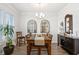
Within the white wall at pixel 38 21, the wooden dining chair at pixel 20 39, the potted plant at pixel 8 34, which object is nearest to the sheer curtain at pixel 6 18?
the potted plant at pixel 8 34

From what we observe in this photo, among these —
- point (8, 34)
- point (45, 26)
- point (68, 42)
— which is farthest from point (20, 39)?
point (68, 42)

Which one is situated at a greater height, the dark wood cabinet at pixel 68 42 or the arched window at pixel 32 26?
the arched window at pixel 32 26

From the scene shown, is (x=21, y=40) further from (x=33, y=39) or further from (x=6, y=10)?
(x=6, y=10)

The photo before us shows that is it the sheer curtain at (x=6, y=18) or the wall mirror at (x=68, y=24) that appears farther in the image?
the wall mirror at (x=68, y=24)

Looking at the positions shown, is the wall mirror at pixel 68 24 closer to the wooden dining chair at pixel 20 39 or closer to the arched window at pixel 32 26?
the arched window at pixel 32 26

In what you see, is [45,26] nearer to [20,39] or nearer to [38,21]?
[38,21]

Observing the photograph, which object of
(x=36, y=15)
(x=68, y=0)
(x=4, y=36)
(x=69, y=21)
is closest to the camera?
(x=68, y=0)

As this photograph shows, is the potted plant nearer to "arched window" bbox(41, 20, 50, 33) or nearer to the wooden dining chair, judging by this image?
the wooden dining chair

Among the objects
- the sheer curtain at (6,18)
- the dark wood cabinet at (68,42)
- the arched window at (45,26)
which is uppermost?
the sheer curtain at (6,18)

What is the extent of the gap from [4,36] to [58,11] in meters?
1.77

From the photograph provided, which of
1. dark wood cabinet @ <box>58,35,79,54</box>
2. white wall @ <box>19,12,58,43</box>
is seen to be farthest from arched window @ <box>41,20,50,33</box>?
dark wood cabinet @ <box>58,35,79,54</box>

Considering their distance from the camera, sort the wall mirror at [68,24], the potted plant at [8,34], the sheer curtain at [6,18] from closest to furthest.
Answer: the potted plant at [8,34] < the sheer curtain at [6,18] < the wall mirror at [68,24]

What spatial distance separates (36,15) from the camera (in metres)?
3.25

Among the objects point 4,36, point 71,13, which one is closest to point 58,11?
point 71,13
